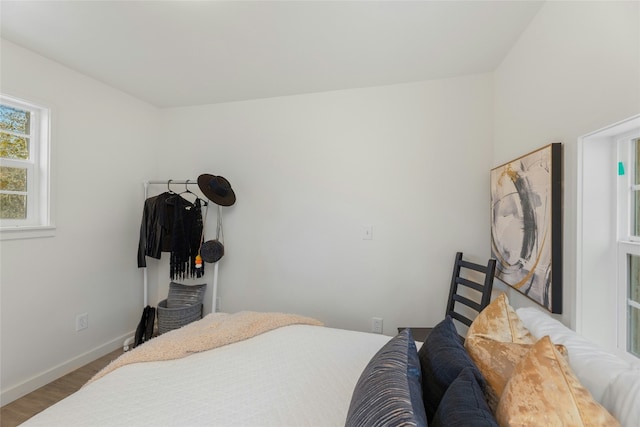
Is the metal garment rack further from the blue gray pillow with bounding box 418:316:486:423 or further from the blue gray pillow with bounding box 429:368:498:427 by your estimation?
the blue gray pillow with bounding box 429:368:498:427

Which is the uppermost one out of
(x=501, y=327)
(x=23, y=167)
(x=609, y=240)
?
(x=23, y=167)

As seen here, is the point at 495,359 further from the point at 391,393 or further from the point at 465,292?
the point at 465,292

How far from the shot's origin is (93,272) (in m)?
2.34

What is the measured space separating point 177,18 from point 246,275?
2050 mm

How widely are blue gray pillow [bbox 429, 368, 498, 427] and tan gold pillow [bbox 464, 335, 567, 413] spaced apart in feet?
0.35

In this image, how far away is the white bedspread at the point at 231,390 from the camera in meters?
0.88

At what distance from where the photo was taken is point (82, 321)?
7.40 ft

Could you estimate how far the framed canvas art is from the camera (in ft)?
4.09

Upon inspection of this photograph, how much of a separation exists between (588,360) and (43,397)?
3070mm

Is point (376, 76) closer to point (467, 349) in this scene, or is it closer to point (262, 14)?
point (262, 14)

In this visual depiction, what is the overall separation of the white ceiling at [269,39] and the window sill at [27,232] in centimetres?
124

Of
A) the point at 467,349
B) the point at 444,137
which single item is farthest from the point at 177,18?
the point at 467,349

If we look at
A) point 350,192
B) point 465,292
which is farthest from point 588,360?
point 350,192

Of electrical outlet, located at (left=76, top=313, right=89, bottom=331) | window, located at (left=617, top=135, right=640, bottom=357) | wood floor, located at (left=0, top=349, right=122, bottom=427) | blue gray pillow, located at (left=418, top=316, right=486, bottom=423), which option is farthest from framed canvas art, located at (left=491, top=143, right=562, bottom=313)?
electrical outlet, located at (left=76, top=313, right=89, bottom=331)
